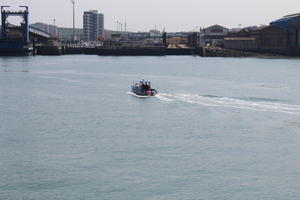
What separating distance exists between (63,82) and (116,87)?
10.8 m

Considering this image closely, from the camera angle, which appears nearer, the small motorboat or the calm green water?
the calm green water

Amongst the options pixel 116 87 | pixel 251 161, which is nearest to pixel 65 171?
pixel 251 161

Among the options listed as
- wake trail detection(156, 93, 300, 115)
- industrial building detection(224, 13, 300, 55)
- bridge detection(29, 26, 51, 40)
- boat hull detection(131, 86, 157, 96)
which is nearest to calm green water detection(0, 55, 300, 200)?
wake trail detection(156, 93, 300, 115)

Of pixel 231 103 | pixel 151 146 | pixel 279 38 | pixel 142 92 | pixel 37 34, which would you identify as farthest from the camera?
pixel 37 34

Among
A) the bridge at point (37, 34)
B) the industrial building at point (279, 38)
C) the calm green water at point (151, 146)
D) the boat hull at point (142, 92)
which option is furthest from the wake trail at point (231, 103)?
the bridge at point (37, 34)

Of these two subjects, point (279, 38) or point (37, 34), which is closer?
point (279, 38)

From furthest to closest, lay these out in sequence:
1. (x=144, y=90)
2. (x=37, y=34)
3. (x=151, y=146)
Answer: (x=37, y=34) < (x=144, y=90) < (x=151, y=146)

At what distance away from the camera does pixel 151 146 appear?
3247cm

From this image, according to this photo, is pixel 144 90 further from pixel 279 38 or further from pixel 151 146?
pixel 279 38

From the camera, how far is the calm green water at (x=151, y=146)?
990 inches

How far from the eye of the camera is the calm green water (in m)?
25.1

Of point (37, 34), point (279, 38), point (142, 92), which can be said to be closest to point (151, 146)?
point (142, 92)

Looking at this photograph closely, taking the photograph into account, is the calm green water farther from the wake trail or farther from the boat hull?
the boat hull

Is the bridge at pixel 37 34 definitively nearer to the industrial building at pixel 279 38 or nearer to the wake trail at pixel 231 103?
the industrial building at pixel 279 38
